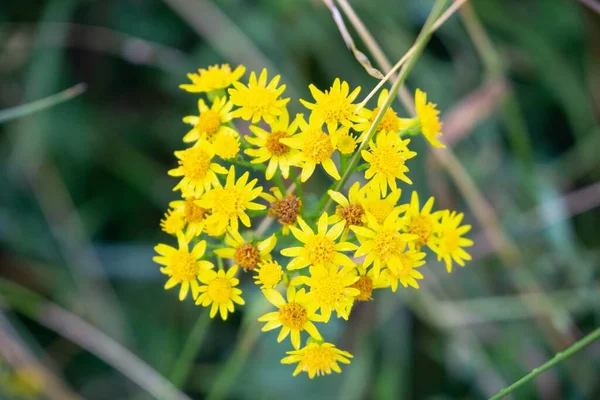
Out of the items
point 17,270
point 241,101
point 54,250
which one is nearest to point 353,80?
point 241,101

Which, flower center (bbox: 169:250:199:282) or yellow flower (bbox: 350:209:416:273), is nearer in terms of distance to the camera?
Answer: yellow flower (bbox: 350:209:416:273)

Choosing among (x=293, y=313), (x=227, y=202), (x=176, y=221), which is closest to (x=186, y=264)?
(x=176, y=221)

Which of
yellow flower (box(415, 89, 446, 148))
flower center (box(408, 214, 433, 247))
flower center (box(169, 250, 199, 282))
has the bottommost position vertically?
flower center (box(169, 250, 199, 282))

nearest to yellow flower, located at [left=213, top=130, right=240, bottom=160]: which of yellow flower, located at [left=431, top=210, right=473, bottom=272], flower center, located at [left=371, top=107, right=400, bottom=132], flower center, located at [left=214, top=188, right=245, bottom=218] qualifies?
flower center, located at [left=214, top=188, right=245, bottom=218]

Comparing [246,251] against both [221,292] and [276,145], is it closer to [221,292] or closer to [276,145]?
[221,292]

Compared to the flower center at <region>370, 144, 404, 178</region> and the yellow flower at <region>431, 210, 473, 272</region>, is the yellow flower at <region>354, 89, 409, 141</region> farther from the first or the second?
the yellow flower at <region>431, 210, 473, 272</region>

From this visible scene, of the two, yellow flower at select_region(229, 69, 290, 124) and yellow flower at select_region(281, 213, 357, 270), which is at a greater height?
yellow flower at select_region(229, 69, 290, 124)
